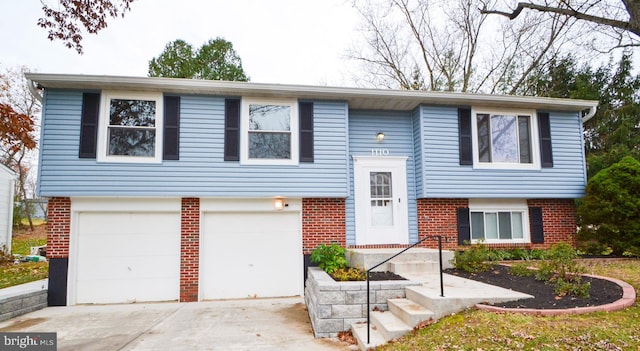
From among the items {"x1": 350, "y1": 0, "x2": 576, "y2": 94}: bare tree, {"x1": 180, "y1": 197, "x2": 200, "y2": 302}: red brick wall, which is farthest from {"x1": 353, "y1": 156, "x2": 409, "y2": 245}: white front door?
{"x1": 350, "y1": 0, "x2": 576, "y2": 94}: bare tree

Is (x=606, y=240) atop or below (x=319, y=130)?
below

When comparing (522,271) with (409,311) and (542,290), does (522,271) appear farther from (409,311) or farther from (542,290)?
(409,311)

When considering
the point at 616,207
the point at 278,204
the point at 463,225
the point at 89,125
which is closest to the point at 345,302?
the point at 278,204

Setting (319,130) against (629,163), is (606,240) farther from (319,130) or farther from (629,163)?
(319,130)

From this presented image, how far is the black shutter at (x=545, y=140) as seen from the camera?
8.47 metres

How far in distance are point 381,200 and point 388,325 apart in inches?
164

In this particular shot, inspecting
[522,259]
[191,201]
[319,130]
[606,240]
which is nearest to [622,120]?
[606,240]

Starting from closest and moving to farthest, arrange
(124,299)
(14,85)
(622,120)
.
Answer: (124,299), (622,120), (14,85)

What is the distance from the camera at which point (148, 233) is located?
7.38 metres

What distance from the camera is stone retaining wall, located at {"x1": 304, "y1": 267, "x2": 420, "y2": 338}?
5.01 metres

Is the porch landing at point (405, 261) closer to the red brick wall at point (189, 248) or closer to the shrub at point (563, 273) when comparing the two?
the shrub at point (563, 273)

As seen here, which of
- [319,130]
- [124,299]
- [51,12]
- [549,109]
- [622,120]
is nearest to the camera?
[51,12]

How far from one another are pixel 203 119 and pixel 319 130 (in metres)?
2.58

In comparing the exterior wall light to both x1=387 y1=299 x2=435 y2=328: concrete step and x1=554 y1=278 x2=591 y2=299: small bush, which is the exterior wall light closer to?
x1=387 y1=299 x2=435 y2=328: concrete step
